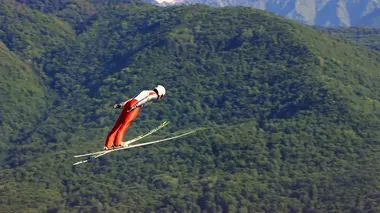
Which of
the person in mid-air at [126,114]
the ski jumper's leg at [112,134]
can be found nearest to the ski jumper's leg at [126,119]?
the person in mid-air at [126,114]

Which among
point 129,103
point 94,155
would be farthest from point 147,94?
point 94,155

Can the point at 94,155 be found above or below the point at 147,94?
below

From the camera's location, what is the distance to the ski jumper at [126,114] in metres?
61.0

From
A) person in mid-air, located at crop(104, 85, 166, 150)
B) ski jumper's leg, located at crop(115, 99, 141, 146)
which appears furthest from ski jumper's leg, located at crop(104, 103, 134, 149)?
ski jumper's leg, located at crop(115, 99, 141, 146)

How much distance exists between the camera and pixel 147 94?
62.3 m

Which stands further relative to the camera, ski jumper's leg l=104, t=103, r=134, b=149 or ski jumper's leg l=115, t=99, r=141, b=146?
ski jumper's leg l=104, t=103, r=134, b=149

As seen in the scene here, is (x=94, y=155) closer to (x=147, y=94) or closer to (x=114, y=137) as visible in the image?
(x=114, y=137)

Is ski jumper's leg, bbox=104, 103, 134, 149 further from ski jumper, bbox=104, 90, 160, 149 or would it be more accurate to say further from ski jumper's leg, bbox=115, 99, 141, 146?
ski jumper's leg, bbox=115, 99, 141, 146

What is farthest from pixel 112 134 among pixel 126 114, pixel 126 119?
pixel 126 114

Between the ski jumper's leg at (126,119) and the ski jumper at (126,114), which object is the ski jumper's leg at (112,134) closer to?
the ski jumper at (126,114)

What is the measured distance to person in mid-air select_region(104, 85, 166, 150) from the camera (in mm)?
61062

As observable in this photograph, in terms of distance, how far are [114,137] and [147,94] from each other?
422 cm

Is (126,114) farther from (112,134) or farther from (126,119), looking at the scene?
(112,134)

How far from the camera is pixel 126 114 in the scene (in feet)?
202
